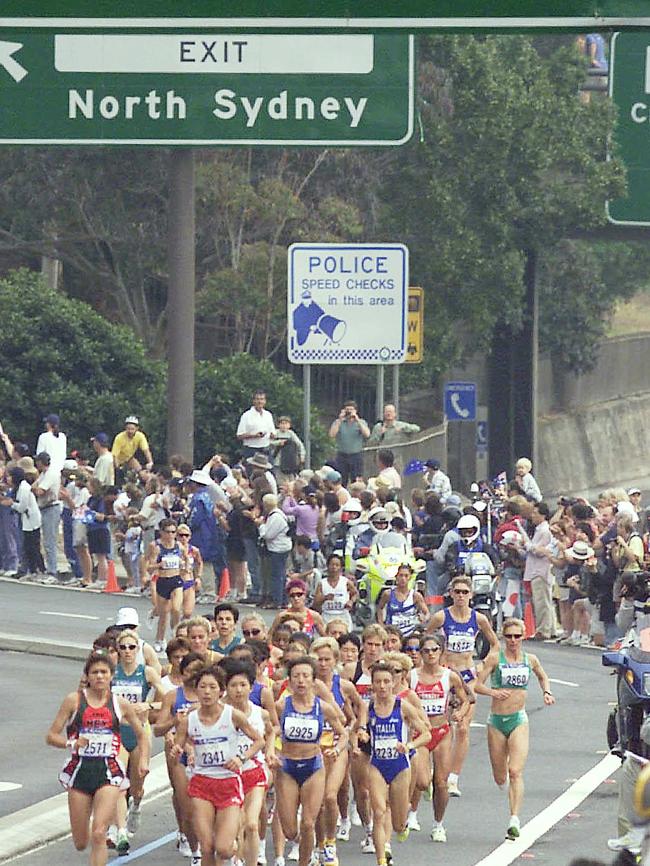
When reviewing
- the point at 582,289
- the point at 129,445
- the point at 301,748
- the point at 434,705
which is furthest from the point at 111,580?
the point at 582,289

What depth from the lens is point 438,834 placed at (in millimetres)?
16594

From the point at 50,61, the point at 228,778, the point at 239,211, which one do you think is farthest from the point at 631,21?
the point at 239,211

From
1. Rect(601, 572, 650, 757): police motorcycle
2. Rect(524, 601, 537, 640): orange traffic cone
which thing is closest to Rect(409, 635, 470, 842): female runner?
Rect(601, 572, 650, 757): police motorcycle

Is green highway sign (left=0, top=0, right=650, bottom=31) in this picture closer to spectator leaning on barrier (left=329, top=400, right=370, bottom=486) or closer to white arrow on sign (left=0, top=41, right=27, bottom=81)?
white arrow on sign (left=0, top=41, right=27, bottom=81)

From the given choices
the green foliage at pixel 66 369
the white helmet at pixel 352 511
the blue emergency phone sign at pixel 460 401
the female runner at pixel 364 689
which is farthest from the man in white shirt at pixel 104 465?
the female runner at pixel 364 689

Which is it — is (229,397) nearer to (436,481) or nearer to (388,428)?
(388,428)

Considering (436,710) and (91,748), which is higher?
(91,748)

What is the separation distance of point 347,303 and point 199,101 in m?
11.9

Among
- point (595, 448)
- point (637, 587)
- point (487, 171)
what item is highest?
point (487, 171)

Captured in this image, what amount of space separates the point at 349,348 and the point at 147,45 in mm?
13174

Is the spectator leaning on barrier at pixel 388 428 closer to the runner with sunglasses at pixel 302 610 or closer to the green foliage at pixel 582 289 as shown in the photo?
the runner with sunglasses at pixel 302 610

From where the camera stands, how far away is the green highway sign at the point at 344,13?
1014 centimetres

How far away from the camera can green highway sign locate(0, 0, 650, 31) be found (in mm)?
10141

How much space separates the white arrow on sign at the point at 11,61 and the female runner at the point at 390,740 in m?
4.98
